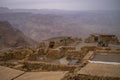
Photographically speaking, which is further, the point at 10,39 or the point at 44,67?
the point at 10,39

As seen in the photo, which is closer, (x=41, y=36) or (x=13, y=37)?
(x=13, y=37)

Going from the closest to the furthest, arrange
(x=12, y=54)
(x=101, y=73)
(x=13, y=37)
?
(x=101, y=73) < (x=12, y=54) < (x=13, y=37)

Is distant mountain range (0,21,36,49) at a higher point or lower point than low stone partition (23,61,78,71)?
lower

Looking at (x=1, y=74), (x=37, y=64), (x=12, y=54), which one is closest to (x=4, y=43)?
(x=12, y=54)

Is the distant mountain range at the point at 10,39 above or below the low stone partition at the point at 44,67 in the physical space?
below

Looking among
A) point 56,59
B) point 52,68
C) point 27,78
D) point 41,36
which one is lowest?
point 41,36

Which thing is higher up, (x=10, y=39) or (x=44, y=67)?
(x=44, y=67)

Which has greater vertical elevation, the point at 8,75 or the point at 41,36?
the point at 8,75

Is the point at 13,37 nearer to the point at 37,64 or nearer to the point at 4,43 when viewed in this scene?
the point at 4,43

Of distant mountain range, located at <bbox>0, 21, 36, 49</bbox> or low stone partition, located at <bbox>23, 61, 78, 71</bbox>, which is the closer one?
low stone partition, located at <bbox>23, 61, 78, 71</bbox>

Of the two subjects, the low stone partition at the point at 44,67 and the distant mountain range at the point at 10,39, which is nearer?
the low stone partition at the point at 44,67

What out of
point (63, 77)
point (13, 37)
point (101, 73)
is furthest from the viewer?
point (13, 37)
